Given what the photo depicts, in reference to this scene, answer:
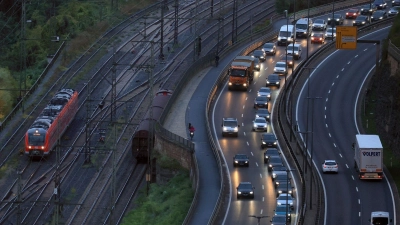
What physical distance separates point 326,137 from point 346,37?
1528 cm

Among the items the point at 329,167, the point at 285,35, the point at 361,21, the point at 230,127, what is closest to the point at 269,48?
the point at 285,35

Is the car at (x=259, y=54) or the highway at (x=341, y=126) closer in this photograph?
the highway at (x=341, y=126)

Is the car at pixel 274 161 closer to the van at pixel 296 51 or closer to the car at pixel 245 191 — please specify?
the car at pixel 245 191

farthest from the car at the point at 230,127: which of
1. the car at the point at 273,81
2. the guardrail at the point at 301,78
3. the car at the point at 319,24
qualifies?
the car at the point at 319,24

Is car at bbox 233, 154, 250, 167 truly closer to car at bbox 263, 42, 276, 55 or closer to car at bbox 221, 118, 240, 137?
car at bbox 221, 118, 240, 137

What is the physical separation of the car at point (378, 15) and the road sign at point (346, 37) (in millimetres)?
45836

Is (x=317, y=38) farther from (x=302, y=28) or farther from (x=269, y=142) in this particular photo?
(x=269, y=142)

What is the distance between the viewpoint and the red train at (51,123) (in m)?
74.4

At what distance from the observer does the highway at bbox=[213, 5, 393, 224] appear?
61219mm

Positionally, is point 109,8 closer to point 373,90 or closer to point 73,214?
point 373,90

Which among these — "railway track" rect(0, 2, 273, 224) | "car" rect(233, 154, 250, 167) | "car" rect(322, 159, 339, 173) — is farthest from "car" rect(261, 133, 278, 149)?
"railway track" rect(0, 2, 273, 224)

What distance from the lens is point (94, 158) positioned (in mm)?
76438

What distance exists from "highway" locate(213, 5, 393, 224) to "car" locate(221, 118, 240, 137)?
390 millimetres

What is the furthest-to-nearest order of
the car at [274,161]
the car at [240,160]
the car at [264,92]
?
the car at [264,92]
the car at [240,160]
the car at [274,161]
